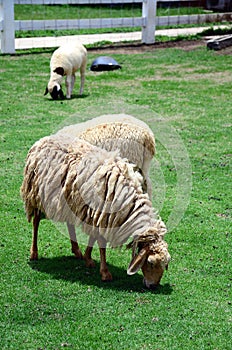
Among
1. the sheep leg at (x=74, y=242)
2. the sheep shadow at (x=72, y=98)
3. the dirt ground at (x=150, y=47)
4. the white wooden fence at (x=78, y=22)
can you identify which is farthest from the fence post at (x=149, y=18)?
the sheep leg at (x=74, y=242)

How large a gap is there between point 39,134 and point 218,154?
2.52m

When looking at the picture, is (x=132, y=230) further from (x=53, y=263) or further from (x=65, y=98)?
(x=65, y=98)

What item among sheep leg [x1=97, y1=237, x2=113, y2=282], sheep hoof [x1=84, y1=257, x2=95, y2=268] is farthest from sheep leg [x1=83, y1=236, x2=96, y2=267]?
sheep leg [x1=97, y1=237, x2=113, y2=282]

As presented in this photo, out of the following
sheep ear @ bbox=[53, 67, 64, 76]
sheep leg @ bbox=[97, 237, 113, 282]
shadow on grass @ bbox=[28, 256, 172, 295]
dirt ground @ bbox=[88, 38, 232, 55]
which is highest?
sheep ear @ bbox=[53, 67, 64, 76]

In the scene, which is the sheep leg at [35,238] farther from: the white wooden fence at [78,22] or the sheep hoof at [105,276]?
the white wooden fence at [78,22]

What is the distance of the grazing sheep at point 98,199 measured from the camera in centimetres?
516

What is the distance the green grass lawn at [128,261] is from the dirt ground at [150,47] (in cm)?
442

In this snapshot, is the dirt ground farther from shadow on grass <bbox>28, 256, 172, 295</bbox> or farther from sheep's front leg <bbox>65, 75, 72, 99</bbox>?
shadow on grass <bbox>28, 256, 172, 295</bbox>

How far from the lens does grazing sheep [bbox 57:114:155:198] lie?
6.57m

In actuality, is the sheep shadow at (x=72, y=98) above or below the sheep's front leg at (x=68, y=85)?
below

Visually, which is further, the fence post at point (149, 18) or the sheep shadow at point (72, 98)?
the fence post at point (149, 18)

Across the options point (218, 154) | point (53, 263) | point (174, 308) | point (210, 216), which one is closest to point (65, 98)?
point (218, 154)

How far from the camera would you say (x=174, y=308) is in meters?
4.97

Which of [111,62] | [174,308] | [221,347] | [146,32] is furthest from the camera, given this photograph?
[146,32]
